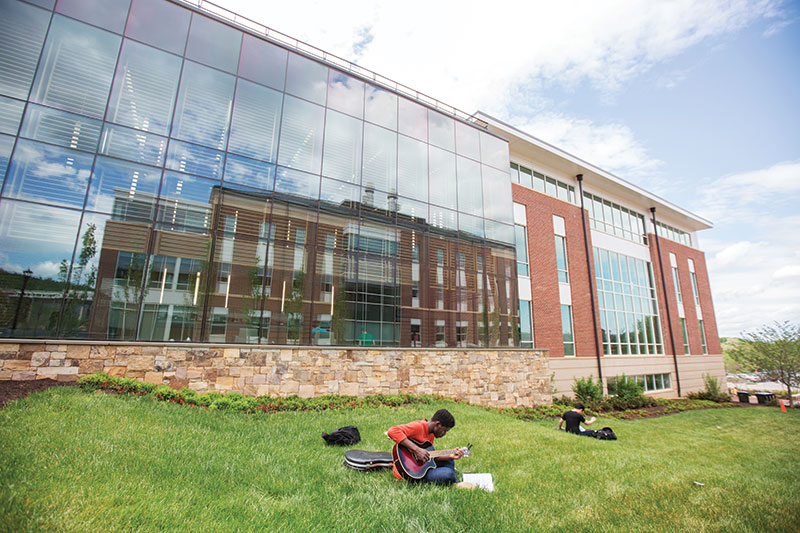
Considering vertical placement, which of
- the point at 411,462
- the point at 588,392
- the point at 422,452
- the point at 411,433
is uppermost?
the point at 411,433

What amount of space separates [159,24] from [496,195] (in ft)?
49.7

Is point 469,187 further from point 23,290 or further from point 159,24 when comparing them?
point 23,290

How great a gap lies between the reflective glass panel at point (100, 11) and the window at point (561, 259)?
2253 cm

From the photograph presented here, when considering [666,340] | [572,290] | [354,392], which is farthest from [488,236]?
[666,340]

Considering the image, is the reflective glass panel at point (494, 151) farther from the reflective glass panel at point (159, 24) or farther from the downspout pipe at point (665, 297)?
the downspout pipe at point (665, 297)

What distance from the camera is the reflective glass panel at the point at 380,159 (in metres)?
14.9

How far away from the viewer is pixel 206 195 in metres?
11.5

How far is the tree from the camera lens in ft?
91.1

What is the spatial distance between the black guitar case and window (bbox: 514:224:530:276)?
16.3 m

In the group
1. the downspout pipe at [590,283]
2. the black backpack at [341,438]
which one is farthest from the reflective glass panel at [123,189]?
the downspout pipe at [590,283]

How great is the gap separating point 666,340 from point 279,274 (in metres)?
30.1

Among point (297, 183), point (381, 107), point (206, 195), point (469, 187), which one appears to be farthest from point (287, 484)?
point (469, 187)

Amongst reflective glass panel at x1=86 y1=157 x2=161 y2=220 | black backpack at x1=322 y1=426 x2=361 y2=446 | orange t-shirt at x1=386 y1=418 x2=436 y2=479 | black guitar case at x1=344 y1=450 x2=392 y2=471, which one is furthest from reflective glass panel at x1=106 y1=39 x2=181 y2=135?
orange t-shirt at x1=386 y1=418 x2=436 y2=479

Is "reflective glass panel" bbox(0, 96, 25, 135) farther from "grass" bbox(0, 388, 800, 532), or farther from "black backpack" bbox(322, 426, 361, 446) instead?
"black backpack" bbox(322, 426, 361, 446)
